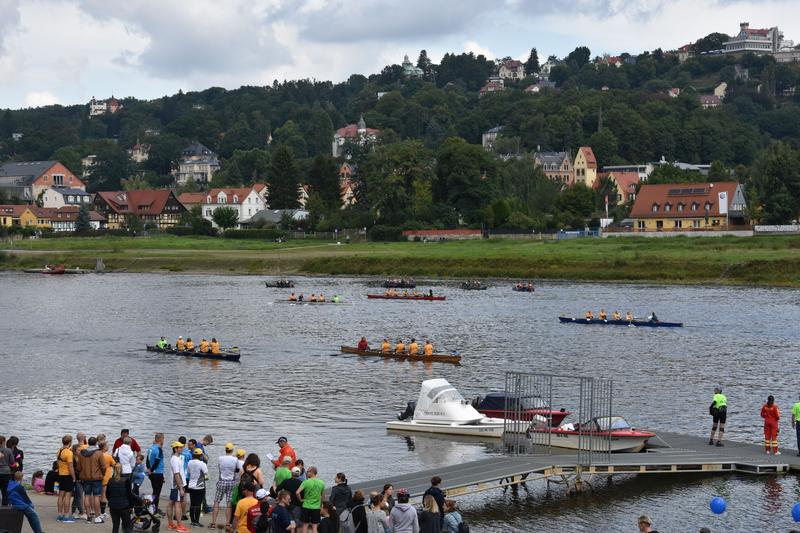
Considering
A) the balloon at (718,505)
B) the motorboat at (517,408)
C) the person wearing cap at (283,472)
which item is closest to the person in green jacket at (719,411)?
the motorboat at (517,408)

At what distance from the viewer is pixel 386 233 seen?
547 feet

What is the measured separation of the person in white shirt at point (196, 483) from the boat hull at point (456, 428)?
52.6ft

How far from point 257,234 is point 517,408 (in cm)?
14235

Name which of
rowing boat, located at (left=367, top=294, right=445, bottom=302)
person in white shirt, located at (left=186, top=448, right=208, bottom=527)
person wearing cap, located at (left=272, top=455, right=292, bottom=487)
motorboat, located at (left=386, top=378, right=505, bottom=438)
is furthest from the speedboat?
rowing boat, located at (left=367, top=294, right=445, bottom=302)

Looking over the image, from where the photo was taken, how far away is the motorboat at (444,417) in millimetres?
43781

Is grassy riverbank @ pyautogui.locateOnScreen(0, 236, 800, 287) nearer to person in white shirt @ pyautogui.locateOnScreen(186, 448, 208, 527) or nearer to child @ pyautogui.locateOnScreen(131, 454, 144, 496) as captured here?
person in white shirt @ pyautogui.locateOnScreen(186, 448, 208, 527)

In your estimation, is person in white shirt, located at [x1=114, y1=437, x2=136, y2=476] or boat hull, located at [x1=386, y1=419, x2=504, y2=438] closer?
person in white shirt, located at [x1=114, y1=437, x2=136, y2=476]

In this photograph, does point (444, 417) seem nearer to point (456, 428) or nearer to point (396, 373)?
point (456, 428)

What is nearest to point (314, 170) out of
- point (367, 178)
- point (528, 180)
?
point (367, 178)

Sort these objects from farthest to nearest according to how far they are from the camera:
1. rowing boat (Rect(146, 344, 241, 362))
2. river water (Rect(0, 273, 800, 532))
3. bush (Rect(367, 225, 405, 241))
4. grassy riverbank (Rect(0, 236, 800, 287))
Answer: bush (Rect(367, 225, 405, 241))
grassy riverbank (Rect(0, 236, 800, 287))
rowing boat (Rect(146, 344, 241, 362))
river water (Rect(0, 273, 800, 532))

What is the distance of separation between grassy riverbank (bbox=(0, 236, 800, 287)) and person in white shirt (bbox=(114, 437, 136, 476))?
305ft

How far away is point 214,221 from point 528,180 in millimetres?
57056

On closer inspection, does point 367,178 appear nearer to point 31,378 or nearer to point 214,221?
point 214,221

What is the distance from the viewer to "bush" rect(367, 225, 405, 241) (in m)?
166
